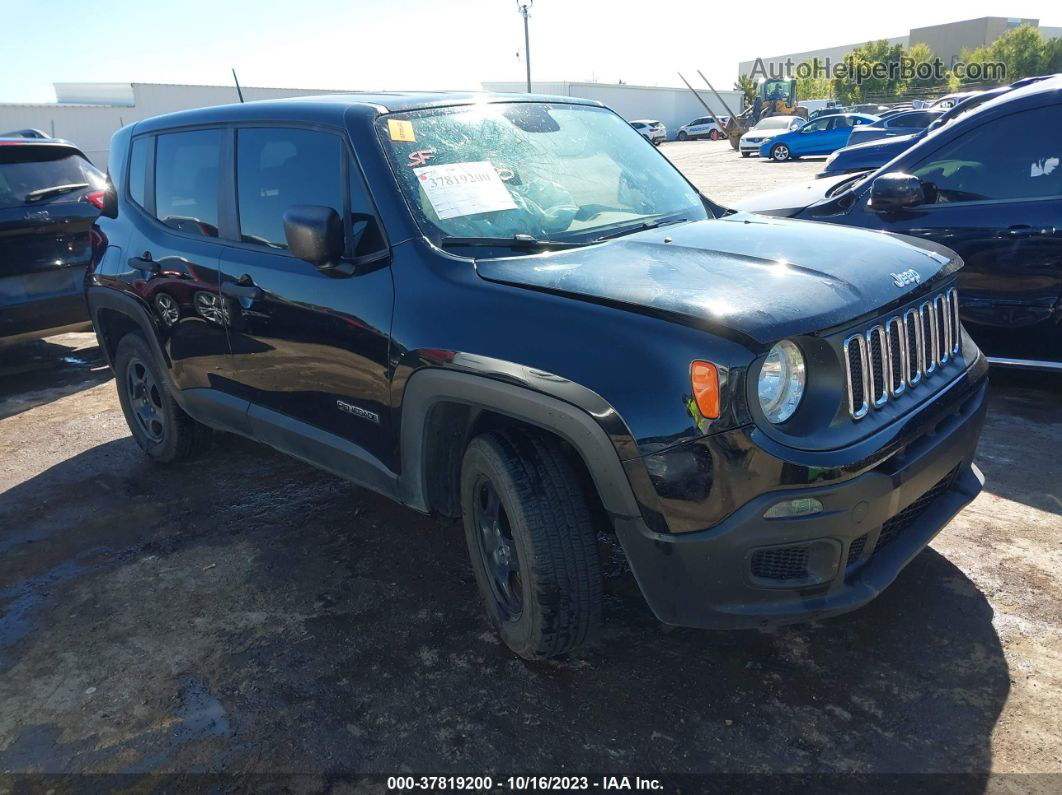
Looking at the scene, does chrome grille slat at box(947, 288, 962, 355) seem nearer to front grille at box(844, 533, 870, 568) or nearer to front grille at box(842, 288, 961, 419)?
front grille at box(842, 288, 961, 419)

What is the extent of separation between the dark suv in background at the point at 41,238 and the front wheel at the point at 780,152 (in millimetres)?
26385

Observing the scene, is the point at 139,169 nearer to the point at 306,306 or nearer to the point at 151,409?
the point at 151,409

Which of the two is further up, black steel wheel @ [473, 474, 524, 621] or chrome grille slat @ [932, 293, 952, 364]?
chrome grille slat @ [932, 293, 952, 364]

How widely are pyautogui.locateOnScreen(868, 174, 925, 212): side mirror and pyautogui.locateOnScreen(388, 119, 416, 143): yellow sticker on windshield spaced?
2841 mm

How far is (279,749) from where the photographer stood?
2576 mm

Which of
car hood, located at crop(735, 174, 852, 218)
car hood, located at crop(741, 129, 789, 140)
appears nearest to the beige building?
car hood, located at crop(741, 129, 789, 140)

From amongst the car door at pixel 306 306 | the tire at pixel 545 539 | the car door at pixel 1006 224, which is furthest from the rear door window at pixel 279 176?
the car door at pixel 1006 224

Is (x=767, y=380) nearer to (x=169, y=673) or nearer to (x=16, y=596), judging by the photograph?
(x=169, y=673)

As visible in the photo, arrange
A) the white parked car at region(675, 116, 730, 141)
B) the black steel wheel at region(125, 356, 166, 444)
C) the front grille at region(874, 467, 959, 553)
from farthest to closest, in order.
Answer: the white parked car at region(675, 116, 730, 141) → the black steel wheel at region(125, 356, 166, 444) → the front grille at region(874, 467, 959, 553)

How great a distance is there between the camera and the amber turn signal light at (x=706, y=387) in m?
2.23

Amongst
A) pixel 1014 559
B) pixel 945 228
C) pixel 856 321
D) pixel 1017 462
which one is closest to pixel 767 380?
pixel 856 321

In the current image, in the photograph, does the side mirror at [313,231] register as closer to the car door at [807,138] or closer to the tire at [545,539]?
the tire at [545,539]

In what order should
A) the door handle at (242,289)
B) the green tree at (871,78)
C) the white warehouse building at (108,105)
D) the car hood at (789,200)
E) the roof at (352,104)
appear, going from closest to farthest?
the roof at (352,104) < the door handle at (242,289) < the car hood at (789,200) < the white warehouse building at (108,105) < the green tree at (871,78)

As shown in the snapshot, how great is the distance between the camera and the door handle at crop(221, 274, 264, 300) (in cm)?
357
